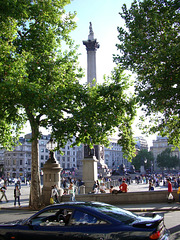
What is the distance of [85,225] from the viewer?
5.16 meters

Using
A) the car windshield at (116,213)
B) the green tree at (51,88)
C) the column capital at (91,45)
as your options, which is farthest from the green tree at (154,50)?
the column capital at (91,45)

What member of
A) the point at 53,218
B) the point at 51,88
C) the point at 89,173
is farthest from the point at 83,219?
the point at 89,173

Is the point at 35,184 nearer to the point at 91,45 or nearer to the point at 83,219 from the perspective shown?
the point at 83,219

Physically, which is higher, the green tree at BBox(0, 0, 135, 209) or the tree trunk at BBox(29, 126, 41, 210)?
the green tree at BBox(0, 0, 135, 209)

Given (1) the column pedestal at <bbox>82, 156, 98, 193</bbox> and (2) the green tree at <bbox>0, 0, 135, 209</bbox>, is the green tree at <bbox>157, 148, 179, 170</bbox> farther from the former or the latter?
(2) the green tree at <bbox>0, 0, 135, 209</bbox>

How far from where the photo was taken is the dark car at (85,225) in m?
4.81

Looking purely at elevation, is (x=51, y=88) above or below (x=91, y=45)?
below

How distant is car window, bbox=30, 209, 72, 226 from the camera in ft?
18.1

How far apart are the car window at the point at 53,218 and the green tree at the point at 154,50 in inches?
471

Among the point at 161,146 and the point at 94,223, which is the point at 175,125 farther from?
the point at 161,146

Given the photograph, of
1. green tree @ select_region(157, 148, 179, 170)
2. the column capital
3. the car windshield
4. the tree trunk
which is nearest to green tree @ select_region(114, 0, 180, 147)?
the tree trunk

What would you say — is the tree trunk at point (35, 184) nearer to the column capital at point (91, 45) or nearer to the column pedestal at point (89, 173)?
the column pedestal at point (89, 173)

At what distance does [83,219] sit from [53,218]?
0.83 meters

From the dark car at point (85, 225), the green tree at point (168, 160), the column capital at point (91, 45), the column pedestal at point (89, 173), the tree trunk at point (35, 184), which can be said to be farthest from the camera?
the green tree at point (168, 160)
